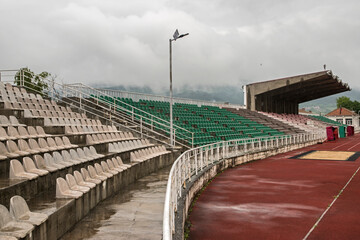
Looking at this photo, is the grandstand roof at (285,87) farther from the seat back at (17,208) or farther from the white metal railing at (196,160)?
the seat back at (17,208)

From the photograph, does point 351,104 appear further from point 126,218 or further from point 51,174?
point 51,174

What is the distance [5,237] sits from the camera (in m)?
3.27

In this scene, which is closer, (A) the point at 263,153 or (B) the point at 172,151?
(B) the point at 172,151

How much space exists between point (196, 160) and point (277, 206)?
10.3 feet

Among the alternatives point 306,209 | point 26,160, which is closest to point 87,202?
point 26,160

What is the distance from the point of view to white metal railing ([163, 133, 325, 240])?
4.05 metres

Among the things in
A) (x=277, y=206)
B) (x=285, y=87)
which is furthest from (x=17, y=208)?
(x=285, y=87)

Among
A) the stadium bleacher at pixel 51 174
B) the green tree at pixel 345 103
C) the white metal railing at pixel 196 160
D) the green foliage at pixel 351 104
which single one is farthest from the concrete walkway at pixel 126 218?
the green tree at pixel 345 103

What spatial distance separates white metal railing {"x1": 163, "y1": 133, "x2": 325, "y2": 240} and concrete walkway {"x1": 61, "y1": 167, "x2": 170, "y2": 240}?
455 millimetres

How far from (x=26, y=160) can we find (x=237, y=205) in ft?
15.8

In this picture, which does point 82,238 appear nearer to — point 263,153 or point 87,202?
point 87,202

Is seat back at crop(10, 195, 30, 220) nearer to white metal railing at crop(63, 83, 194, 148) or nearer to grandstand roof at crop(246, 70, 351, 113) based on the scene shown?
white metal railing at crop(63, 83, 194, 148)

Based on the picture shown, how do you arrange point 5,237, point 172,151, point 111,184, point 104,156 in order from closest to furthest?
point 5,237 → point 111,184 → point 104,156 → point 172,151

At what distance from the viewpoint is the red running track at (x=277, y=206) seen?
5.98m
